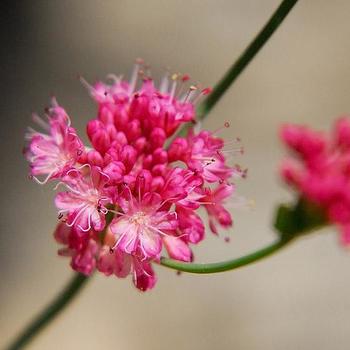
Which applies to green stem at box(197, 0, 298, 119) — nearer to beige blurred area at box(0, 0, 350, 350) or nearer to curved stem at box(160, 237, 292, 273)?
curved stem at box(160, 237, 292, 273)

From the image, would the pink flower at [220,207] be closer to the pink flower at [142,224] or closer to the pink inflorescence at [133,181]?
the pink inflorescence at [133,181]

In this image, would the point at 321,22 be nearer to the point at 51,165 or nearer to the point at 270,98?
the point at 270,98

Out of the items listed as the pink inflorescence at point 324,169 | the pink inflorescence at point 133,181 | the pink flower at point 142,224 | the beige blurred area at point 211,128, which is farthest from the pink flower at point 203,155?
the beige blurred area at point 211,128

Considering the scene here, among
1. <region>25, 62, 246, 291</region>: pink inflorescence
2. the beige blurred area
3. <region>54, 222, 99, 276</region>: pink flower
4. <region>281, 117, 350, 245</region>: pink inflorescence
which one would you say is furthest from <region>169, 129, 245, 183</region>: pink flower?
the beige blurred area

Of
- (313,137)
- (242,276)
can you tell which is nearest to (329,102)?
(242,276)

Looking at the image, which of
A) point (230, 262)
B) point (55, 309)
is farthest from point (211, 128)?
point (230, 262)

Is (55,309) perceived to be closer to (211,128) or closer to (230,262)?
(230,262)

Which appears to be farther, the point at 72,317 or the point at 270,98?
the point at 270,98
